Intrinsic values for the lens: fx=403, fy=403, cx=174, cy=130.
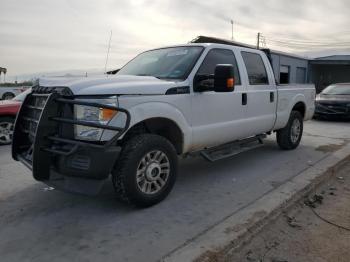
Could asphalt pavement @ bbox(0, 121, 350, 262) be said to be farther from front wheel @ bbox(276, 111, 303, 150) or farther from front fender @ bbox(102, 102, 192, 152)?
front wheel @ bbox(276, 111, 303, 150)

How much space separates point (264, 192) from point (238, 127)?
1.22 m

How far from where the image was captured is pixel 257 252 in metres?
3.52

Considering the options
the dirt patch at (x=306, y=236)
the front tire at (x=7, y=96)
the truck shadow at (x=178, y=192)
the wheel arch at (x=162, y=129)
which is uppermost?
the wheel arch at (x=162, y=129)

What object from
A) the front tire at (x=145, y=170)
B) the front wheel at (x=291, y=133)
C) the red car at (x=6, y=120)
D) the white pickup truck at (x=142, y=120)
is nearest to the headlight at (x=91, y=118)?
the white pickup truck at (x=142, y=120)

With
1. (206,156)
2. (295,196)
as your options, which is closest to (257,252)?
(295,196)

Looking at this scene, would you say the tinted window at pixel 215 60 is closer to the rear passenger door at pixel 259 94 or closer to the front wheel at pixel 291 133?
the rear passenger door at pixel 259 94

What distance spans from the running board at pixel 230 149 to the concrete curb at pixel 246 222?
0.90 meters

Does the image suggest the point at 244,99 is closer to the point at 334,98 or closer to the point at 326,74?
the point at 334,98

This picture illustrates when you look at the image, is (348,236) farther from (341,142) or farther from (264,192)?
(341,142)

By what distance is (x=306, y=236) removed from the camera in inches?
153

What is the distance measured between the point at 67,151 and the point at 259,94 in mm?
3476

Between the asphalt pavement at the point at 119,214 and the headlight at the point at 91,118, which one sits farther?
the headlight at the point at 91,118

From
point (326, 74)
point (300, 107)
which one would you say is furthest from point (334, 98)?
point (326, 74)

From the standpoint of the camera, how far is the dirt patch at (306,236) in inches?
136
